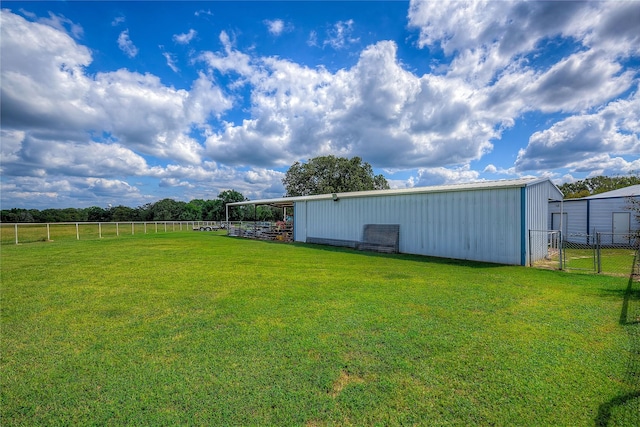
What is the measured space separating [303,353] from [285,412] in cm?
101

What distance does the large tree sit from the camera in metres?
39.7

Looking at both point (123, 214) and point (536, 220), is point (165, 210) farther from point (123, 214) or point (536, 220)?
point (536, 220)

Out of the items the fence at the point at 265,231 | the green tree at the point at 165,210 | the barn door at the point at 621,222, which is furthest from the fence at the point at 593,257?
the green tree at the point at 165,210

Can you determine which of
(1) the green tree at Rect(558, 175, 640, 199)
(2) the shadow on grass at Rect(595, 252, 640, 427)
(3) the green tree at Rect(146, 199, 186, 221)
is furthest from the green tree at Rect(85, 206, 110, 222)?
(1) the green tree at Rect(558, 175, 640, 199)

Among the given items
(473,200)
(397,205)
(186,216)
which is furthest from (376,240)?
(186,216)

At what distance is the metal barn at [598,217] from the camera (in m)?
15.3

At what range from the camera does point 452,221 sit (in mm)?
11719

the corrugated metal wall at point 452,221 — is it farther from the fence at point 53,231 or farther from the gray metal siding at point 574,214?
the fence at point 53,231

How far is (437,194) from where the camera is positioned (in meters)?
12.2

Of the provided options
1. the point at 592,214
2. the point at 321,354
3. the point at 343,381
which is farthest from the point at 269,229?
the point at 592,214

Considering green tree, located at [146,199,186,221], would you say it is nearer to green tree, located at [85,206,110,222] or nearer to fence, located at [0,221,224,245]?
green tree, located at [85,206,110,222]

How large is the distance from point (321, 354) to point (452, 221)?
996cm

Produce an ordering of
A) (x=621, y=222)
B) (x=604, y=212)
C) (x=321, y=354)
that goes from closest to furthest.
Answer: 1. (x=321, y=354)
2. (x=621, y=222)
3. (x=604, y=212)

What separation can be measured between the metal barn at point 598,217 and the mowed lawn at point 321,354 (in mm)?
12430
